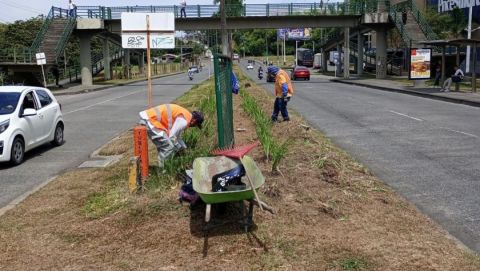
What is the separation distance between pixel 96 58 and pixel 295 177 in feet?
219

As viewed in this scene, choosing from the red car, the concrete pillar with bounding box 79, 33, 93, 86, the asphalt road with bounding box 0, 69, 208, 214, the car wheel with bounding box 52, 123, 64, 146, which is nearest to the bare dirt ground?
the asphalt road with bounding box 0, 69, 208, 214

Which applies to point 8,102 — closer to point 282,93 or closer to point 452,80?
point 282,93

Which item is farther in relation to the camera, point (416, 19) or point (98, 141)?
point (416, 19)

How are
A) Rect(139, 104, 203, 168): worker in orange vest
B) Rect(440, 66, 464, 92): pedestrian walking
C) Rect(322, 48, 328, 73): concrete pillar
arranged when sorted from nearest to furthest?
1. Rect(139, 104, 203, 168): worker in orange vest
2. Rect(440, 66, 464, 92): pedestrian walking
3. Rect(322, 48, 328, 73): concrete pillar

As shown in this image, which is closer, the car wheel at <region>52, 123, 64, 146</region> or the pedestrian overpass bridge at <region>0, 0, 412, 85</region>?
the car wheel at <region>52, 123, 64, 146</region>

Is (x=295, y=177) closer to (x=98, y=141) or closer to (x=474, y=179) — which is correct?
(x=474, y=179)

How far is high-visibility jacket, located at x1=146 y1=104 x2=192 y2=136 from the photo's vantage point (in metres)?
7.62

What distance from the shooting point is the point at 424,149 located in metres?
11.7

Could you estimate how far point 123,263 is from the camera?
511cm

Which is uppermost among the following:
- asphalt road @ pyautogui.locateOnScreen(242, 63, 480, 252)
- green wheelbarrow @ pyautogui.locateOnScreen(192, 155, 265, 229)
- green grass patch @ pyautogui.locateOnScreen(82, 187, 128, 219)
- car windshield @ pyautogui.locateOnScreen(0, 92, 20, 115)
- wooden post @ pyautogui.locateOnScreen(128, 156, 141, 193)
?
car windshield @ pyautogui.locateOnScreen(0, 92, 20, 115)

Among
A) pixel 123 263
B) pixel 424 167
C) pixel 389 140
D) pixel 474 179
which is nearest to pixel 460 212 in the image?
pixel 474 179

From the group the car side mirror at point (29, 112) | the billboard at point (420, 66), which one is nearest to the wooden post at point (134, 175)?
the car side mirror at point (29, 112)

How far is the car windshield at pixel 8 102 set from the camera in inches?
451

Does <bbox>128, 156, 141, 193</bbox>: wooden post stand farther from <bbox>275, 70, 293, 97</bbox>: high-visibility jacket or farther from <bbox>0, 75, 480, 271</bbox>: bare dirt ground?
<bbox>275, 70, 293, 97</bbox>: high-visibility jacket
